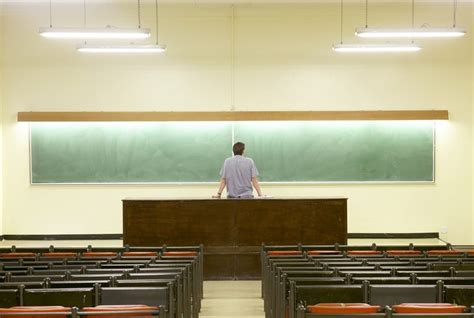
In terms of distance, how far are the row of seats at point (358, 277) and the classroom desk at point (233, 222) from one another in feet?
5.20

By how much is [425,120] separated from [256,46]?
348 centimetres

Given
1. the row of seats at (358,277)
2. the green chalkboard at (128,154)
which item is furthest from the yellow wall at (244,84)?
the row of seats at (358,277)

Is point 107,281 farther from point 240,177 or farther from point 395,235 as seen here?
point 395,235

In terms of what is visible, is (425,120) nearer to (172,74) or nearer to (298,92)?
(298,92)

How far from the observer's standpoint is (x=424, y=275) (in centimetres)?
684

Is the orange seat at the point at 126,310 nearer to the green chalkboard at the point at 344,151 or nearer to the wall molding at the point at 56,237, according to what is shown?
the wall molding at the point at 56,237

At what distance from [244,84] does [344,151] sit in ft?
7.52

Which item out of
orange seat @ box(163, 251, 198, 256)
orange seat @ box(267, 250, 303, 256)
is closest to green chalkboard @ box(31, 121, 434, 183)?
orange seat @ box(163, 251, 198, 256)

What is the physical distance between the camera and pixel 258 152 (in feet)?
50.9

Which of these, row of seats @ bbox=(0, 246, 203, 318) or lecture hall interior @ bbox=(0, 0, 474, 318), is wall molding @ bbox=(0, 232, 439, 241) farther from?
row of seats @ bbox=(0, 246, 203, 318)

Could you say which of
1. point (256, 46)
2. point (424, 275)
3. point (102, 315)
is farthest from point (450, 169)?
point (102, 315)

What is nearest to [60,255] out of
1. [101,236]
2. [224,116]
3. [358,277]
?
[358,277]

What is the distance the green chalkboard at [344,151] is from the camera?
15.5 meters

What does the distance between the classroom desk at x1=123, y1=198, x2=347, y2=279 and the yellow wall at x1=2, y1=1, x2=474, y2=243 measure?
3937 mm
